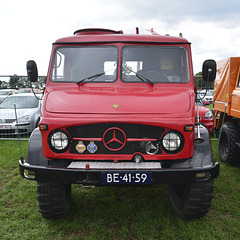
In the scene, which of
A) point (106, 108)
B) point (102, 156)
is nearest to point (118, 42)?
point (106, 108)


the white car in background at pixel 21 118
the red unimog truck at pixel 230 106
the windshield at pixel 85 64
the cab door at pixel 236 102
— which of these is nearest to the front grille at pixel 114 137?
the windshield at pixel 85 64

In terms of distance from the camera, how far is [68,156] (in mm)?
3059

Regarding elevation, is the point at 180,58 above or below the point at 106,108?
above

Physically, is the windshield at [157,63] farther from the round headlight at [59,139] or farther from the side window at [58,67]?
the round headlight at [59,139]

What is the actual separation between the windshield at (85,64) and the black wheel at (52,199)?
1.47 m

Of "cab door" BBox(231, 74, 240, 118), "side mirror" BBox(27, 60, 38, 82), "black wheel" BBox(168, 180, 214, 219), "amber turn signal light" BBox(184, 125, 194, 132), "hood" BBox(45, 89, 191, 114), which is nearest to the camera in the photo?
"amber turn signal light" BBox(184, 125, 194, 132)

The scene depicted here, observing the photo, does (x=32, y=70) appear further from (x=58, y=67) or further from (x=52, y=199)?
(x=52, y=199)

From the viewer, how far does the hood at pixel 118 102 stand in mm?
3098

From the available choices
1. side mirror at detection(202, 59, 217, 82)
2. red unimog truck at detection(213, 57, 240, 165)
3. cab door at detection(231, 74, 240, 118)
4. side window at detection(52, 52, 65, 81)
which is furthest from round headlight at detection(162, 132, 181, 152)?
cab door at detection(231, 74, 240, 118)

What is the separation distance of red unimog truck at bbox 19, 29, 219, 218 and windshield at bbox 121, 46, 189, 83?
0.01 m

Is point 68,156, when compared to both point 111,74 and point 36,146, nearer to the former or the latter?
point 36,146

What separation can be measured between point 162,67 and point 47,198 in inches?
92.7

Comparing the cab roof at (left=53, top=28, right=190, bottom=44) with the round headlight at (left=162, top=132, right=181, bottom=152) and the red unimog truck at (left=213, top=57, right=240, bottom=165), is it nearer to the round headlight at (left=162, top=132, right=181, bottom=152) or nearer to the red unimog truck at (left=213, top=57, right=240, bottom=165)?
the round headlight at (left=162, top=132, right=181, bottom=152)

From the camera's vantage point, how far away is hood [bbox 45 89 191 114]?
10.2 feet
